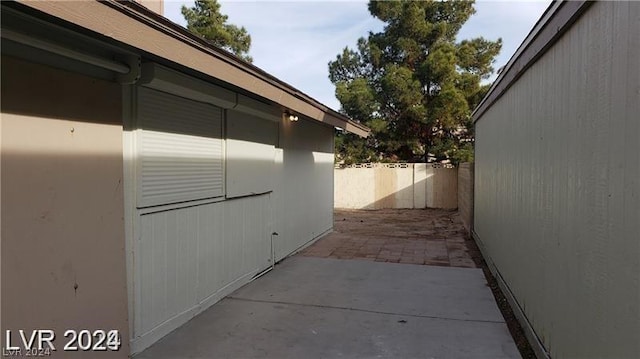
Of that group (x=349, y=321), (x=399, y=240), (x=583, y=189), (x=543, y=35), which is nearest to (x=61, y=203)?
(x=349, y=321)

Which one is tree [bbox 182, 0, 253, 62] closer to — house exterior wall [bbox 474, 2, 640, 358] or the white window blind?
the white window blind

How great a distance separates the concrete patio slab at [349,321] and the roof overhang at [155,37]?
89.6 inches

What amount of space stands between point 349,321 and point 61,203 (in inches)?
110

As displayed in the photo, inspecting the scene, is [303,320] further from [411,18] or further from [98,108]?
[411,18]

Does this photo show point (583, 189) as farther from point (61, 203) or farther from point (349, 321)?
point (61, 203)

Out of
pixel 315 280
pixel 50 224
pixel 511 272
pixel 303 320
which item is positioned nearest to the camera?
pixel 50 224

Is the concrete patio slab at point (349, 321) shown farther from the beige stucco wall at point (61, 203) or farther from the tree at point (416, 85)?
the tree at point (416, 85)

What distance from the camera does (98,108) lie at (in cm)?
321

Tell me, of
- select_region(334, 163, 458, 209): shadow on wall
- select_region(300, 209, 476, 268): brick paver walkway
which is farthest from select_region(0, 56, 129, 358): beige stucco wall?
select_region(334, 163, 458, 209): shadow on wall

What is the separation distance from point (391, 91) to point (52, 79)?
15.8 meters

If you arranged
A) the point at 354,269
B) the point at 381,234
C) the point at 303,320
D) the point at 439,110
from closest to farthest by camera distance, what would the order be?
the point at 303,320, the point at 354,269, the point at 381,234, the point at 439,110

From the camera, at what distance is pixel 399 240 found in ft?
32.5

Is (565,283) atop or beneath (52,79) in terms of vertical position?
beneath

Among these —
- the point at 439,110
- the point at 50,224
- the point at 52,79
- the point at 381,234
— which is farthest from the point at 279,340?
the point at 439,110
